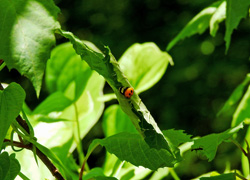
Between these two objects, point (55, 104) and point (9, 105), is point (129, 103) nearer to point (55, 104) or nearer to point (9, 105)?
point (9, 105)

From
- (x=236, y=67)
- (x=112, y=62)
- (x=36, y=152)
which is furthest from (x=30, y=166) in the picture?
(x=236, y=67)

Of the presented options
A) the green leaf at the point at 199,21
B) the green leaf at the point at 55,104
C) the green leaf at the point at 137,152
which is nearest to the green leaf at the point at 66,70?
the green leaf at the point at 55,104

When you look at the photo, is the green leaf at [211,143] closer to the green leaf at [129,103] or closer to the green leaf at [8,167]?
the green leaf at [129,103]

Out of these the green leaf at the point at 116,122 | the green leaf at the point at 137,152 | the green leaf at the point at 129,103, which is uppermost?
the green leaf at the point at 129,103

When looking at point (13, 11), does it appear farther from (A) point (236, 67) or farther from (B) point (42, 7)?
(A) point (236, 67)

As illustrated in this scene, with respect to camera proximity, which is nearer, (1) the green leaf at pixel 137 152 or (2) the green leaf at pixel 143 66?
(1) the green leaf at pixel 137 152
